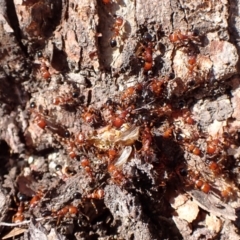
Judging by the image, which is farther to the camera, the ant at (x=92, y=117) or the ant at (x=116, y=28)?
the ant at (x=92, y=117)

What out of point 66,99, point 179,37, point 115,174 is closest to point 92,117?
point 66,99

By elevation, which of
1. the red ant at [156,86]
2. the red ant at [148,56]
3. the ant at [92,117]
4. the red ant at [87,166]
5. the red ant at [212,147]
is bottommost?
the red ant at [87,166]

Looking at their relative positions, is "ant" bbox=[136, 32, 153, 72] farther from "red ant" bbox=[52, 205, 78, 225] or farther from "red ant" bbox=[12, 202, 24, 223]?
"red ant" bbox=[12, 202, 24, 223]

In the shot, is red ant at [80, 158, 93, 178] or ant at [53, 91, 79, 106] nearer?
red ant at [80, 158, 93, 178]

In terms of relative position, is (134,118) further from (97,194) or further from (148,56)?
(97,194)

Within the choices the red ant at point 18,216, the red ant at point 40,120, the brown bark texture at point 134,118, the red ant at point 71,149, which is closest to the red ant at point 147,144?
the brown bark texture at point 134,118

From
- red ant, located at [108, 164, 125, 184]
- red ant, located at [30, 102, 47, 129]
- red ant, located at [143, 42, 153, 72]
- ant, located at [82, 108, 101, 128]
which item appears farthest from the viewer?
red ant, located at [30, 102, 47, 129]

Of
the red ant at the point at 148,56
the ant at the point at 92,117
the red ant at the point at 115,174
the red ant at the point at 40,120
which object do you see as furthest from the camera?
the red ant at the point at 40,120

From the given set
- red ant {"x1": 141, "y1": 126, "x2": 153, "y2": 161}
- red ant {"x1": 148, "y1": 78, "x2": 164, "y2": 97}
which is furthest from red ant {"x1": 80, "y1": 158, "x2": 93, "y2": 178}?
red ant {"x1": 148, "y1": 78, "x2": 164, "y2": 97}

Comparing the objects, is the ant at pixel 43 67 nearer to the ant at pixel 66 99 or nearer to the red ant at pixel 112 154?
the ant at pixel 66 99
